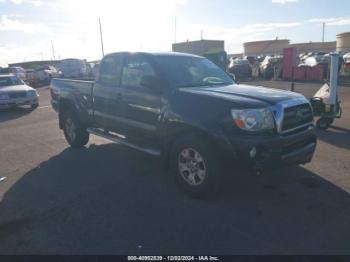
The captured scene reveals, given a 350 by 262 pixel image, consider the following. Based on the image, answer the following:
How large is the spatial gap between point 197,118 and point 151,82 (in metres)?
1.00

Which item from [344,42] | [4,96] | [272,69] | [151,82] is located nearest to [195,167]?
[151,82]

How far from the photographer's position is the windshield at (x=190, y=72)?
201 inches

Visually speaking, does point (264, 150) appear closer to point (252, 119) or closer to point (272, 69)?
point (252, 119)

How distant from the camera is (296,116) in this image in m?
4.46

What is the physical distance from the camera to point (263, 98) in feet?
14.1

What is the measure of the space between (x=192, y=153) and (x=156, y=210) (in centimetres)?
88

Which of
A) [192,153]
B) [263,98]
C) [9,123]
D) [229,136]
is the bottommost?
[9,123]

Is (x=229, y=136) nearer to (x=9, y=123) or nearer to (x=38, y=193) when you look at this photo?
(x=38, y=193)

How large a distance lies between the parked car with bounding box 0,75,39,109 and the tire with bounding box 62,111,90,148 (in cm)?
745

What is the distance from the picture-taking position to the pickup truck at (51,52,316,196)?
4047 millimetres

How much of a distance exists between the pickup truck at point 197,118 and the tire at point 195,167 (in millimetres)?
13

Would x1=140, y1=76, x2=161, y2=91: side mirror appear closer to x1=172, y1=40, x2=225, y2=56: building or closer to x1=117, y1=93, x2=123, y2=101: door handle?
x1=117, y1=93, x2=123, y2=101: door handle

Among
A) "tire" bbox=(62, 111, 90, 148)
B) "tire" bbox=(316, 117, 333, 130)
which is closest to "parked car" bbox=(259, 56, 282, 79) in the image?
"tire" bbox=(316, 117, 333, 130)

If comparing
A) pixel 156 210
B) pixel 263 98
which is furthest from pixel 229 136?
pixel 156 210
